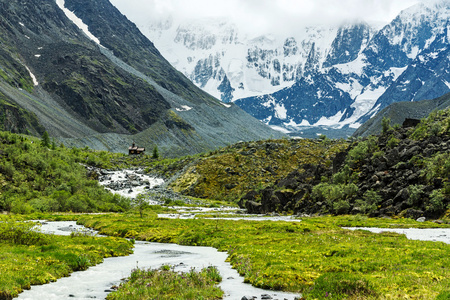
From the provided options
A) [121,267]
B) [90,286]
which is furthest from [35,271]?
[121,267]

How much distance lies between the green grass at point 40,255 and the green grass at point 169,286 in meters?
4.28

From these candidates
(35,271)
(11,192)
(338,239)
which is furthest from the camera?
(11,192)

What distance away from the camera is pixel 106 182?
120312 mm

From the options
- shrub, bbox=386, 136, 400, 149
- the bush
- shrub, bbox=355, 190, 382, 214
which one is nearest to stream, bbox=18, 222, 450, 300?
the bush

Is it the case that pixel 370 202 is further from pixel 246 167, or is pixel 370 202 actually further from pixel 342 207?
pixel 246 167

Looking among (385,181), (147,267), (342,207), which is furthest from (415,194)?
(147,267)

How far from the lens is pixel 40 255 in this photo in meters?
22.7

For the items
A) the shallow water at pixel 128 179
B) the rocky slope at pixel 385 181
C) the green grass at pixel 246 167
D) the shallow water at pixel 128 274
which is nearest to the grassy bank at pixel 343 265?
the shallow water at pixel 128 274

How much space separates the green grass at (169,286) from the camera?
15.0 m

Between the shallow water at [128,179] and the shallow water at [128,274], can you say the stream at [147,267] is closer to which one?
the shallow water at [128,274]

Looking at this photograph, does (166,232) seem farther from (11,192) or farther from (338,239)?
(11,192)

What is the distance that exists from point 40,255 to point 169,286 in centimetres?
1088

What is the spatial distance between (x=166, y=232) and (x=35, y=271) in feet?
71.0

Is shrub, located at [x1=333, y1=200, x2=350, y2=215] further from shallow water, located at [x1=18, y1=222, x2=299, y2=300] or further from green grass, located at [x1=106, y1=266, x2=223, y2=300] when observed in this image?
green grass, located at [x1=106, y1=266, x2=223, y2=300]
